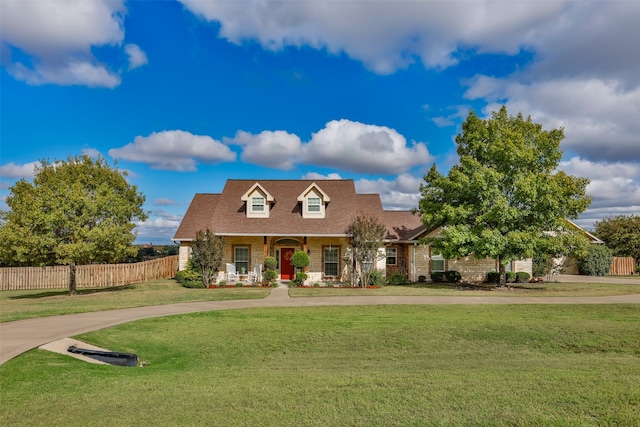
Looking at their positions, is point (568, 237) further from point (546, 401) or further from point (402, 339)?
point (546, 401)

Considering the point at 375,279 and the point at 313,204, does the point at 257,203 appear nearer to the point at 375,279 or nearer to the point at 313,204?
the point at 313,204

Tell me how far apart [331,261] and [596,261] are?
23.4 m

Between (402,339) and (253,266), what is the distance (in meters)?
17.3

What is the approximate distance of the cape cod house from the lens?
2647 cm

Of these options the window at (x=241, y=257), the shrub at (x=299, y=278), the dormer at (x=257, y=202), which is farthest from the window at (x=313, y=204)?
the window at (x=241, y=257)

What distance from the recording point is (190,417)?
18.1 feet

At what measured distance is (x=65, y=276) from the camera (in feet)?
88.7

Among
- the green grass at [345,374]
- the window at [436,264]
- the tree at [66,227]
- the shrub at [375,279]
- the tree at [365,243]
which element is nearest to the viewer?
the green grass at [345,374]

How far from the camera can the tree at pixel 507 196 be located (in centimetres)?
2184

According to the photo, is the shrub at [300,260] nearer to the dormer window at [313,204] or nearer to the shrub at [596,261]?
the dormer window at [313,204]

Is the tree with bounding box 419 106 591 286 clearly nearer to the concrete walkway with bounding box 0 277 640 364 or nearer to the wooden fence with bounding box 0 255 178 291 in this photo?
the concrete walkway with bounding box 0 277 640 364

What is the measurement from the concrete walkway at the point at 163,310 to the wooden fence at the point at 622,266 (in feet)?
Answer: 63.0

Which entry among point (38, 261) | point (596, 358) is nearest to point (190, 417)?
point (596, 358)

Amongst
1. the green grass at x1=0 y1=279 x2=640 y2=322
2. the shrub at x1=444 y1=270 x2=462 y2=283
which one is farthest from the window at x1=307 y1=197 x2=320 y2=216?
the shrub at x1=444 y1=270 x2=462 y2=283
